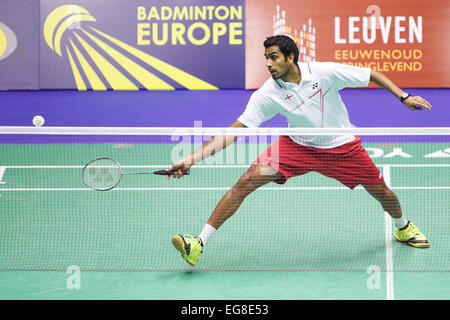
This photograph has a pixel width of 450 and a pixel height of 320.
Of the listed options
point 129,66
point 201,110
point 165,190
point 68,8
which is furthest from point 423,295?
point 68,8

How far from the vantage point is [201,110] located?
30.0ft

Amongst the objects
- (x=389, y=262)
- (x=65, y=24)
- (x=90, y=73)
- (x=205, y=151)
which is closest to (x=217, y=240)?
(x=205, y=151)

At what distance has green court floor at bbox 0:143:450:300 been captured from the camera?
11.2ft

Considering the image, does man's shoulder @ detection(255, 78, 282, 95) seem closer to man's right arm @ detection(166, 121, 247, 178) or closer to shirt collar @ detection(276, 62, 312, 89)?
shirt collar @ detection(276, 62, 312, 89)

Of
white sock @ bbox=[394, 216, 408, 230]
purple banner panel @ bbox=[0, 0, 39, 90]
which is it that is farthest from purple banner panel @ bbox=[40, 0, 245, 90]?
white sock @ bbox=[394, 216, 408, 230]

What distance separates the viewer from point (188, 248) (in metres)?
3.66

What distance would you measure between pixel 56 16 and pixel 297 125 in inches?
255

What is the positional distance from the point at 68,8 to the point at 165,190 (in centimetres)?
459

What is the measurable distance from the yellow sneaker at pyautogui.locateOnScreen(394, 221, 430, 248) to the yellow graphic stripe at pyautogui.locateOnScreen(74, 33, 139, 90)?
235 inches

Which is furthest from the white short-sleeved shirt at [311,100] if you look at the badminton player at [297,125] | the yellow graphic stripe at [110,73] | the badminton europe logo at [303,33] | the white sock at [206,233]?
the yellow graphic stripe at [110,73]

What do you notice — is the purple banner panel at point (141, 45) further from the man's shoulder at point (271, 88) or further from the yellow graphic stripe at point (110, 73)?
the man's shoulder at point (271, 88)

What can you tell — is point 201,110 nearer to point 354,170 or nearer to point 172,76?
point 172,76

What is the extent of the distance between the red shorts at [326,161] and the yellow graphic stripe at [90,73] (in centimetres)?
594

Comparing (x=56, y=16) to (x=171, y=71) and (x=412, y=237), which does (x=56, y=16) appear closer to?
(x=171, y=71)
